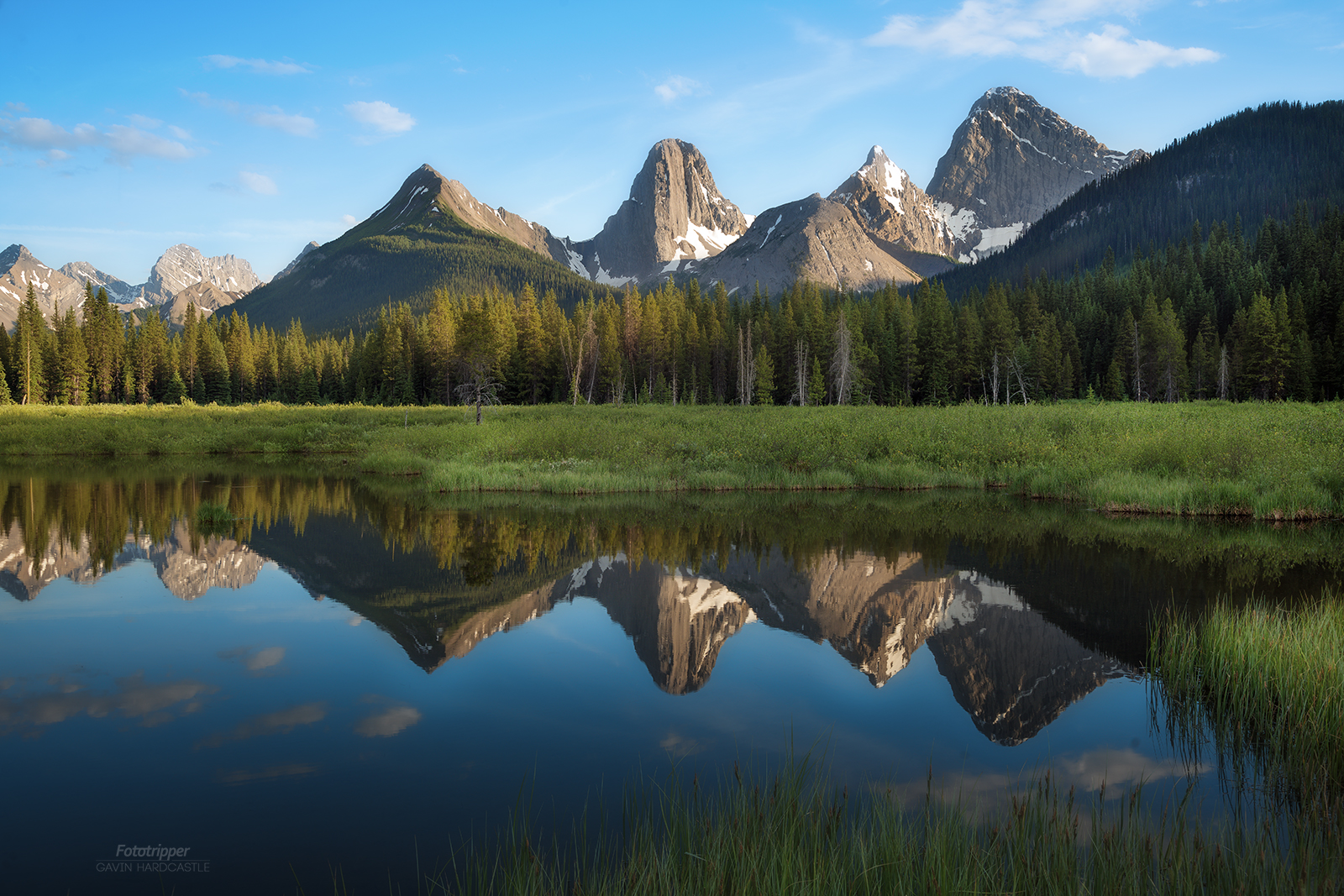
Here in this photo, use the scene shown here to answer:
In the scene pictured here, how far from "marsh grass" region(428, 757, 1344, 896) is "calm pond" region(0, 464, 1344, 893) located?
0.68 metres

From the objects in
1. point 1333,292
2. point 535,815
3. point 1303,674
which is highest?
point 1333,292

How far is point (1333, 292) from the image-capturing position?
72625 mm

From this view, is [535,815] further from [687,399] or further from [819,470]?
[687,399]

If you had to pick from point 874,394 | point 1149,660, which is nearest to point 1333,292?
point 874,394

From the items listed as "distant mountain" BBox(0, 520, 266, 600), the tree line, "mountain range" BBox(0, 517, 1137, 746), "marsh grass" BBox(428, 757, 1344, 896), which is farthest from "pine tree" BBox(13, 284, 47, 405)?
"marsh grass" BBox(428, 757, 1344, 896)

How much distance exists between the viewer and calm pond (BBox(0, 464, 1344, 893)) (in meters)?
5.98

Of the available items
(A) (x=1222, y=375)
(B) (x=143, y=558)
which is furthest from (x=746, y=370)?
(B) (x=143, y=558)

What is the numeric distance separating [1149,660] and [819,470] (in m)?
18.4

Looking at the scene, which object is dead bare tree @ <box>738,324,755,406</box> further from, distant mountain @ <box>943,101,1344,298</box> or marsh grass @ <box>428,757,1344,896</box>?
distant mountain @ <box>943,101,1344,298</box>

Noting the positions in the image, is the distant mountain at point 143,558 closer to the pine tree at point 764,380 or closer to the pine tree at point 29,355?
the pine tree at point 764,380

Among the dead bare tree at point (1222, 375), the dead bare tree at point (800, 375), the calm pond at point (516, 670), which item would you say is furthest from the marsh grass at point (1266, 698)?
the dead bare tree at point (1222, 375)

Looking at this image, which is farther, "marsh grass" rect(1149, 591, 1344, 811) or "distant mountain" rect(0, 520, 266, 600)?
"distant mountain" rect(0, 520, 266, 600)

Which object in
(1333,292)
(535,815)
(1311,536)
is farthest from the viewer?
(1333,292)

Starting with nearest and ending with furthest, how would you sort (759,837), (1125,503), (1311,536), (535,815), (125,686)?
(759,837) < (535,815) < (125,686) < (1311,536) < (1125,503)
